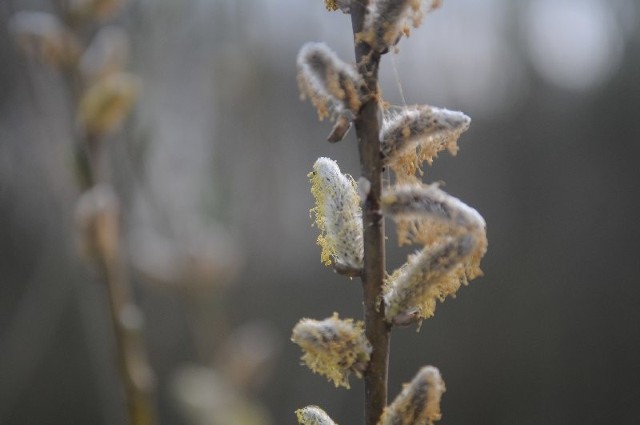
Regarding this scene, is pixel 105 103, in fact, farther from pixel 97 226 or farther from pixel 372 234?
Answer: pixel 372 234

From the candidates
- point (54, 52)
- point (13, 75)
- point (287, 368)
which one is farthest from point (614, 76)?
point (54, 52)

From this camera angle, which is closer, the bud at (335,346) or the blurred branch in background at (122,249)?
the bud at (335,346)

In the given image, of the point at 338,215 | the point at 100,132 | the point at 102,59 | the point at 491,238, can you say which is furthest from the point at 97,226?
the point at 491,238

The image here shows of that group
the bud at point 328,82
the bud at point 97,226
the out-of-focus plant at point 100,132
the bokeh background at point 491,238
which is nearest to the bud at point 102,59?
the out-of-focus plant at point 100,132

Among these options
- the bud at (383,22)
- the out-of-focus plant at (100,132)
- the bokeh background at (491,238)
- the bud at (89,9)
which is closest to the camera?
the bud at (383,22)

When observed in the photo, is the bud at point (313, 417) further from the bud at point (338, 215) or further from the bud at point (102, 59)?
the bud at point (102, 59)

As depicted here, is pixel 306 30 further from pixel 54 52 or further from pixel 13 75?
pixel 54 52
